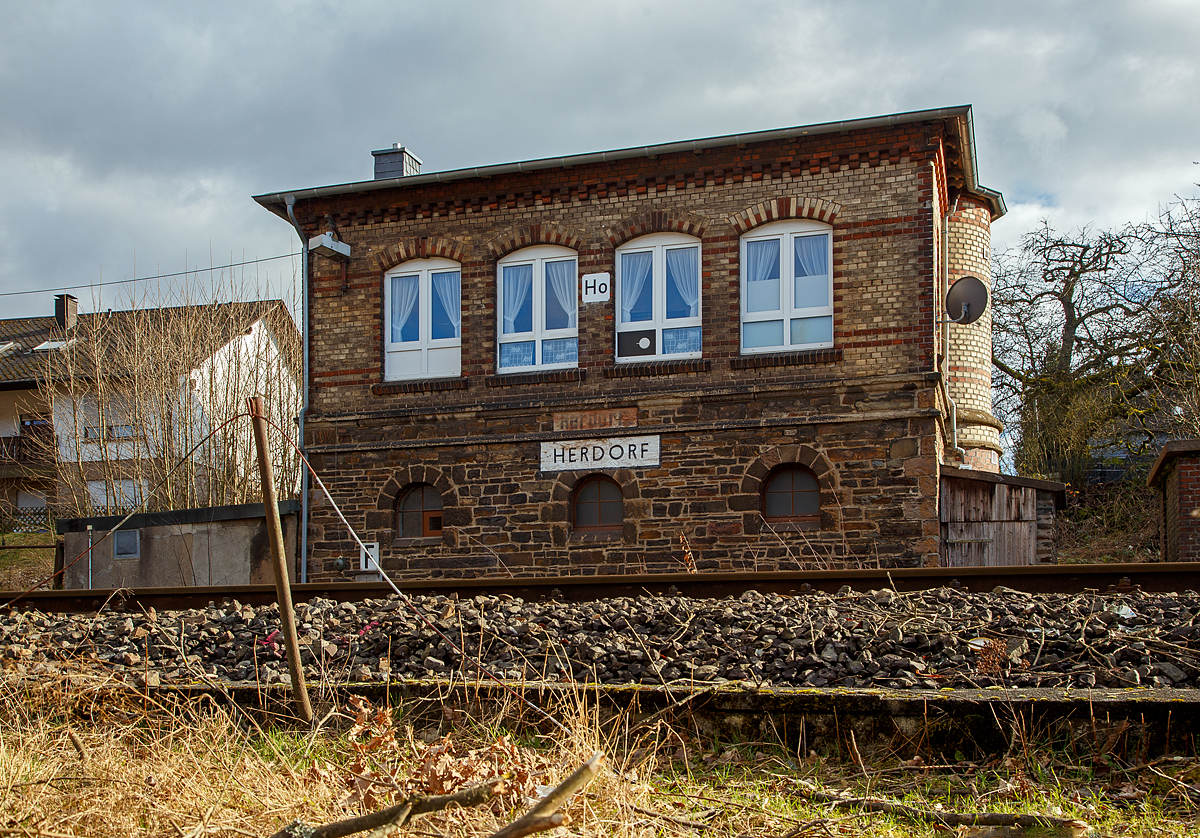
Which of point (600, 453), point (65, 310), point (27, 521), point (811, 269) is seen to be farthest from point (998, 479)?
point (65, 310)

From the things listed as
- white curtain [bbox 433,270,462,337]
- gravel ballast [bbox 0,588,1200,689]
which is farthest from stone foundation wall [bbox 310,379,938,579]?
gravel ballast [bbox 0,588,1200,689]

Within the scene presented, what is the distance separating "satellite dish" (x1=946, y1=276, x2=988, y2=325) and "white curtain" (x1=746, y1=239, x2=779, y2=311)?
2.94m

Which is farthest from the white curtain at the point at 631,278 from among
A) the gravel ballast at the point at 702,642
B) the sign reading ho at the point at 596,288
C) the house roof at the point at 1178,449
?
the gravel ballast at the point at 702,642

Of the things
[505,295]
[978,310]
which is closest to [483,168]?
[505,295]

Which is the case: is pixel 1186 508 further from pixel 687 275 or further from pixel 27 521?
pixel 27 521

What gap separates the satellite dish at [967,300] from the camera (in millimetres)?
16516

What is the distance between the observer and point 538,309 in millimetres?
16859

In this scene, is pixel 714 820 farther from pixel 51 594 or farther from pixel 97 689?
pixel 51 594

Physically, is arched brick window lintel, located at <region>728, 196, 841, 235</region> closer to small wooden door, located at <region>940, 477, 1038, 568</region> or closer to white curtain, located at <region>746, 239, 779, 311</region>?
white curtain, located at <region>746, 239, 779, 311</region>

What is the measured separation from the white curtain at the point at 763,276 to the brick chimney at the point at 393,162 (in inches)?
269

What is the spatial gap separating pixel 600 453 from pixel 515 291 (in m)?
3.11

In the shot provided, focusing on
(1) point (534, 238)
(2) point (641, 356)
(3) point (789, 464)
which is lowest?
(3) point (789, 464)

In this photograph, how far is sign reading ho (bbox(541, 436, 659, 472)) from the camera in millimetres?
15773

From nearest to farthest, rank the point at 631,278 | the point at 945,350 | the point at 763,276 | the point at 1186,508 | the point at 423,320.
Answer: the point at 1186,508 < the point at 763,276 < the point at 631,278 < the point at 945,350 < the point at 423,320
